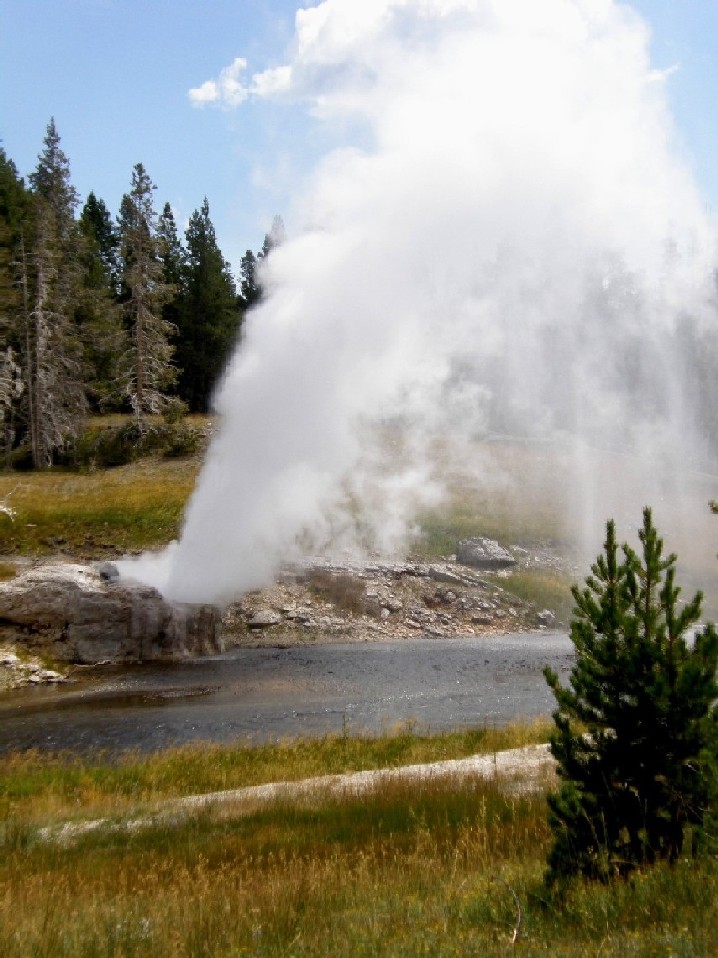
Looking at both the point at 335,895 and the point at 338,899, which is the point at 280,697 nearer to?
the point at 335,895

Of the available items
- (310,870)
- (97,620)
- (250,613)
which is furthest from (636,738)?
(250,613)

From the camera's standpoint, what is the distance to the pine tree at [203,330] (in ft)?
263

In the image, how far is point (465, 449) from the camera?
67.1m

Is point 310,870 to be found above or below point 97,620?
above

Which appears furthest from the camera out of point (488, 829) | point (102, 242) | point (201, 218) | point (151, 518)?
point (102, 242)

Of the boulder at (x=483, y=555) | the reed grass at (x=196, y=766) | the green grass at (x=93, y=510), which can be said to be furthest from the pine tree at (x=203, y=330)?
the reed grass at (x=196, y=766)

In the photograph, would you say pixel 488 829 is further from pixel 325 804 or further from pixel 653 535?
pixel 653 535

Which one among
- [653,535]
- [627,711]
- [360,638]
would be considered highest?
[653,535]

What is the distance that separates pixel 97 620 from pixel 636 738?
82.9ft

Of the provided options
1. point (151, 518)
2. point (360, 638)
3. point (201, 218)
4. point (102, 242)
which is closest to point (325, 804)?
point (360, 638)

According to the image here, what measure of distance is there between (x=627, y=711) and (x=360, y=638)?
27659mm

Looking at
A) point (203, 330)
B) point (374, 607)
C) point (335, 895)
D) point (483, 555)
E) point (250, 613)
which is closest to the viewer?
point (335, 895)

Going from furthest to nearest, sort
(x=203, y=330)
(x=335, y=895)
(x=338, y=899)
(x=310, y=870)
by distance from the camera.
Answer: (x=203, y=330) → (x=310, y=870) → (x=335, y=895) → (x=338, y=899)

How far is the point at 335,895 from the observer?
6309mm
